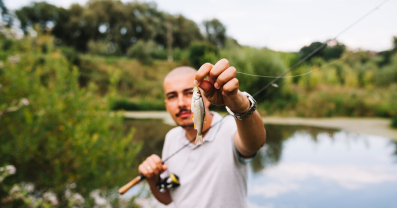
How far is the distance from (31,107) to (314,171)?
617 centimetres

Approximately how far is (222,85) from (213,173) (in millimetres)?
663

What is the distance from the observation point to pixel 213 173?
1.44 metres

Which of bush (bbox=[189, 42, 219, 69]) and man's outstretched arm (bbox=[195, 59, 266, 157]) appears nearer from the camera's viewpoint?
man's outstretched arm (bbox=[195, 59, 266, 157])

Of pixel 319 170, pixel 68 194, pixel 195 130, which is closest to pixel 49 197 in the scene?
pixel 68 194

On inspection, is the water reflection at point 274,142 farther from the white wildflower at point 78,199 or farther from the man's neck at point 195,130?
the man's neck at point 195,130

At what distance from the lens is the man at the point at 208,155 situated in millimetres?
1278

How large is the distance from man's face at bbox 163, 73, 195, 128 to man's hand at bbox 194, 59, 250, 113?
1.73 feet

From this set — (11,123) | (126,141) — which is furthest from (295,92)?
(11,123)

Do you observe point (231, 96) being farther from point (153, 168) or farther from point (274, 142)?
point (274, 142)

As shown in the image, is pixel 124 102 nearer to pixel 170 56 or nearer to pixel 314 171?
pixel 314 171

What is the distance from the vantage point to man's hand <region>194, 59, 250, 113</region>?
35.1 inches

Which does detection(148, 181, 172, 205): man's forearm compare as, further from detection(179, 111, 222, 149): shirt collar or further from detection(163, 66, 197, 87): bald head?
detection(163, 66, 197, 87): bald head

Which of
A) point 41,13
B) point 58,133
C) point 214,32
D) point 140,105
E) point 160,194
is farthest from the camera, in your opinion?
point 41,13

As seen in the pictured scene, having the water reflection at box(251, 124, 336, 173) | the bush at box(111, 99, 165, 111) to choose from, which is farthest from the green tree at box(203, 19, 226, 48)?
the water reflection at box(251, 124, 336, 173)
